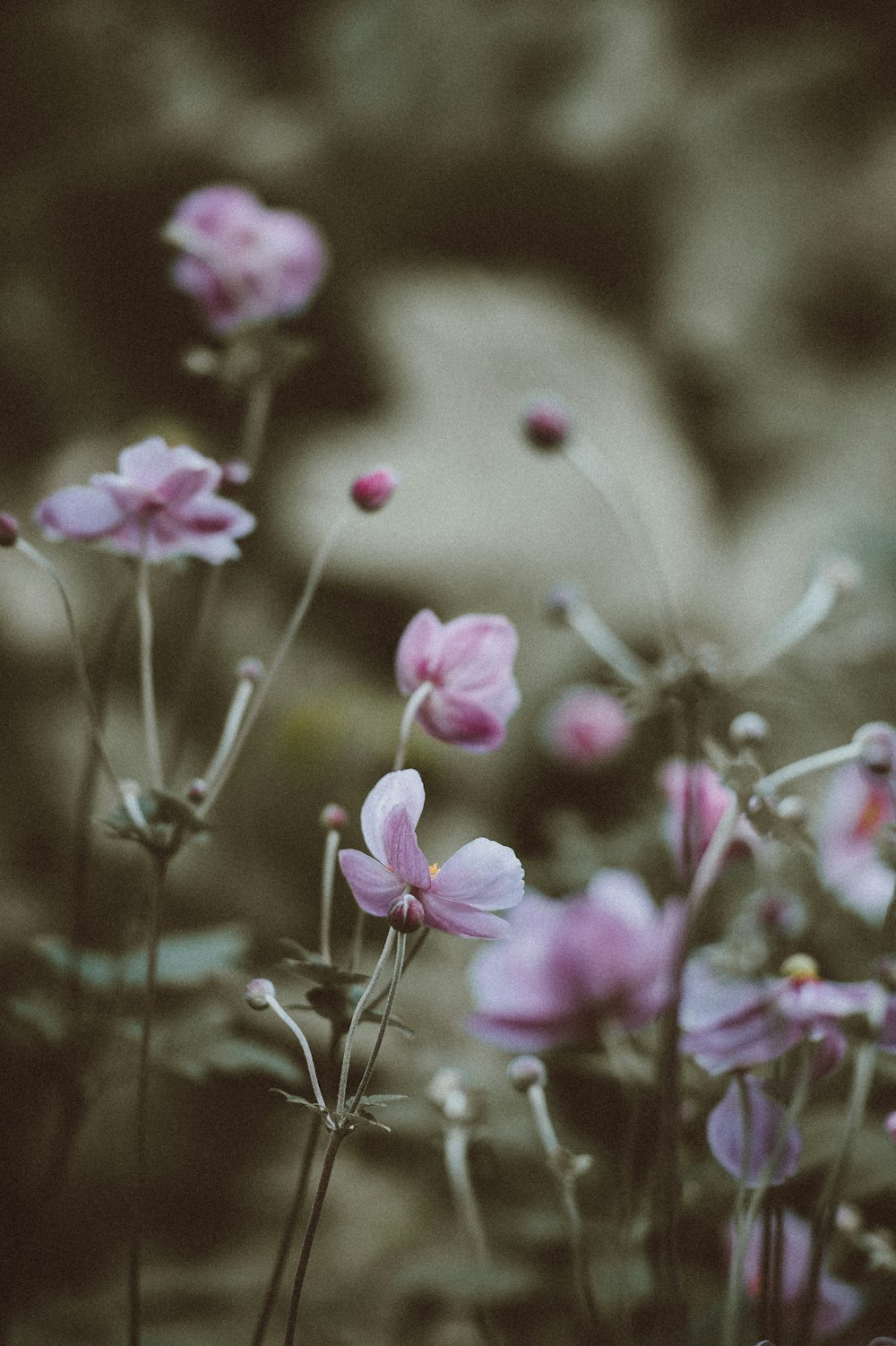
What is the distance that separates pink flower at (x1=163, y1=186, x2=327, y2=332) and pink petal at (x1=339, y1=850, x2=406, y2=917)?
0.50m

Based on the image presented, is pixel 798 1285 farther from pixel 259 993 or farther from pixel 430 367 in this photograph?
pixel 430 367

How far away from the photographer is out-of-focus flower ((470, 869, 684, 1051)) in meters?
0.47

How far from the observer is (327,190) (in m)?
1.73

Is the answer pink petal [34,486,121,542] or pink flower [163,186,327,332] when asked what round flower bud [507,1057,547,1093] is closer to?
pink petal [34,486,121,542]

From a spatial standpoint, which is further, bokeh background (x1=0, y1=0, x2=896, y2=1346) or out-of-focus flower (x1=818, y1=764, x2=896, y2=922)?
bokeh background (x1=0, y1=0, x2=896, y2=1346)

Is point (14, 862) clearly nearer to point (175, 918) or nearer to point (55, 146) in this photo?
point (175, 918)

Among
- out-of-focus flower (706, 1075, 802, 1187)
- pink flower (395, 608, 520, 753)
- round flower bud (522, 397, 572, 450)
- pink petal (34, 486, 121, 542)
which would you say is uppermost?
round flower bud (522, 397, 572, 450)

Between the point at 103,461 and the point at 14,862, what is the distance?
488mm

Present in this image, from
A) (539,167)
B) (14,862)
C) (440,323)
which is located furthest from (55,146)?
(14,862)

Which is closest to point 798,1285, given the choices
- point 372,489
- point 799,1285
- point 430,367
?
point 799,1285

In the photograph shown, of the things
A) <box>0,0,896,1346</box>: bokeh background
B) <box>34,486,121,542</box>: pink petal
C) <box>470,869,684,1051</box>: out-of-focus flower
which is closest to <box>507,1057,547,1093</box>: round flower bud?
<box>470,869,684,1051</box>: out-of-focus flower

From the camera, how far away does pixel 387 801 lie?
14.2 inches

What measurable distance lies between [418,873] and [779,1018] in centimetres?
15

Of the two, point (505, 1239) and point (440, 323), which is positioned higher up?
point (440, 323)
